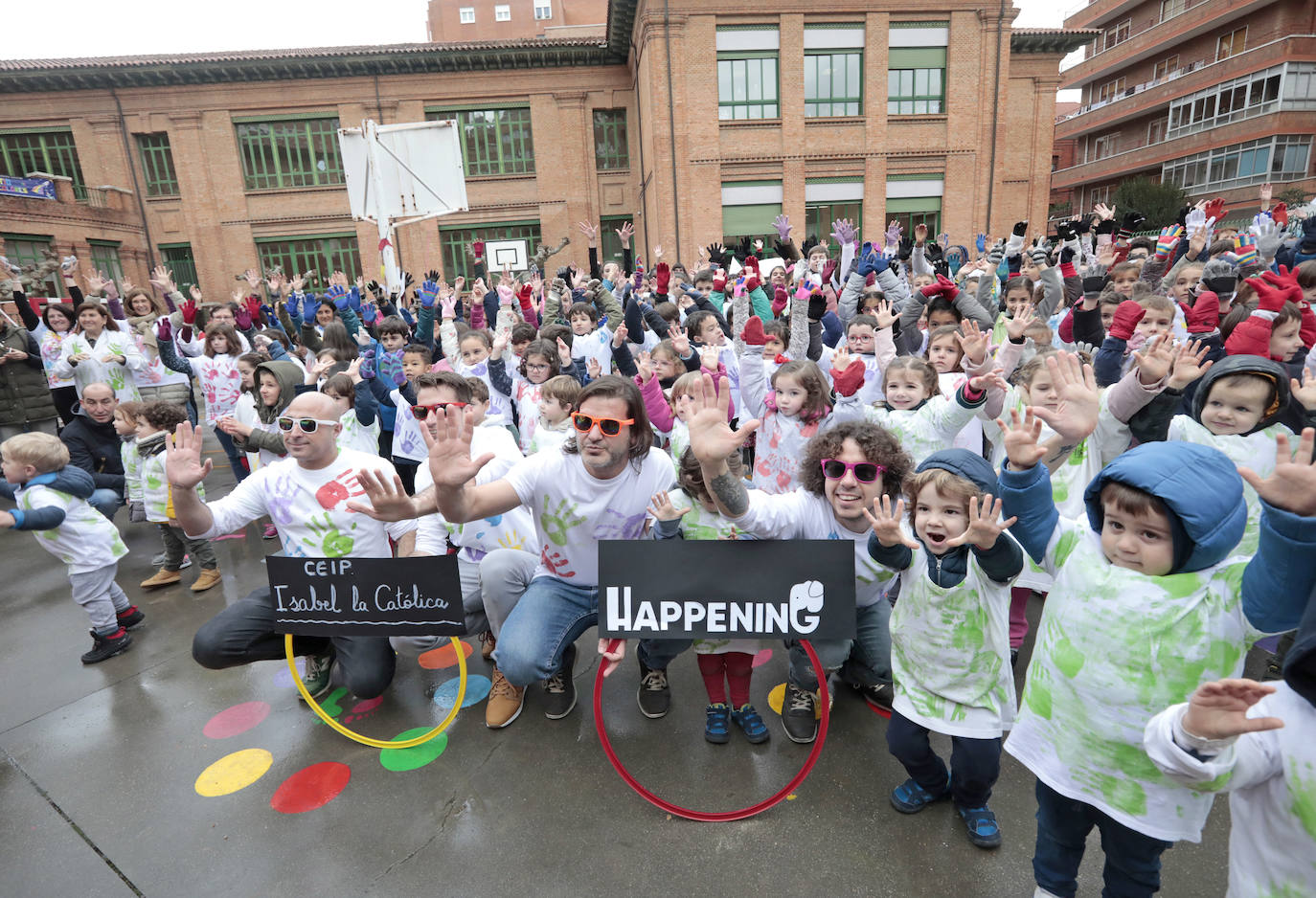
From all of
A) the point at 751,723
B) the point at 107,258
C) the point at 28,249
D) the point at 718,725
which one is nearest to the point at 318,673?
the point at 718,725

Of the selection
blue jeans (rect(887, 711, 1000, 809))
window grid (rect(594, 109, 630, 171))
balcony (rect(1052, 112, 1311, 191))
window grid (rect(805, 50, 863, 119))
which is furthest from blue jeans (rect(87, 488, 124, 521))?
balcony (rect(1052, 112, 1311, 191))

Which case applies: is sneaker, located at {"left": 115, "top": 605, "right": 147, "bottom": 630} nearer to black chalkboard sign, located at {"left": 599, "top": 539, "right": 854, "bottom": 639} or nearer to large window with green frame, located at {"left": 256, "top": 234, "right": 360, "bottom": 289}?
black chalkboard sign, located at {"left": 599, "top": 539, "right": 854, "bottom": 639}

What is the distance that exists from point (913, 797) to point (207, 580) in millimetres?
5262

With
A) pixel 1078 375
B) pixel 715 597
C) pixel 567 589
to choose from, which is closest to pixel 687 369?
pixel 567 589

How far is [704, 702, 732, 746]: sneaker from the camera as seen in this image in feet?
10.2

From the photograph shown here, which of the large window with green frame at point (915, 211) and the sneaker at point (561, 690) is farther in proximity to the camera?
the large window with green frame at point (915, 211)

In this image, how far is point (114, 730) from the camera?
350cm

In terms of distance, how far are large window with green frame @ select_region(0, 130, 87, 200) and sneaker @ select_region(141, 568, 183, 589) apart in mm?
27198

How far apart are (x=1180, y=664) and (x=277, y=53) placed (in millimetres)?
30645

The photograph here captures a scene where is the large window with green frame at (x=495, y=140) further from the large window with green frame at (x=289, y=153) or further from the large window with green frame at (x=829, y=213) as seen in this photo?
the large window with green frame at (x=829, y=213)

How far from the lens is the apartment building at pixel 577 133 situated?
2128 centimetres

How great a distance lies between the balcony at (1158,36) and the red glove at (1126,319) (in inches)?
1300

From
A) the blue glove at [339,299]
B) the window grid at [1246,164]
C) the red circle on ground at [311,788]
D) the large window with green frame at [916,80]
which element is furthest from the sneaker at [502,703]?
the window grid at [1246,164]

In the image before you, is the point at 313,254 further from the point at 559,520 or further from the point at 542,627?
the point at 542,627
